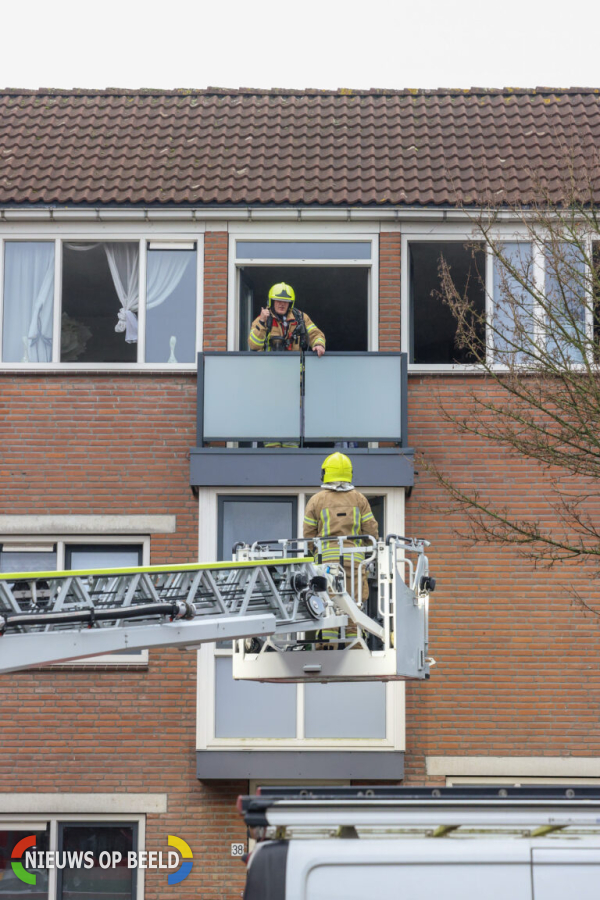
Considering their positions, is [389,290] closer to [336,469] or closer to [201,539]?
[201,539]

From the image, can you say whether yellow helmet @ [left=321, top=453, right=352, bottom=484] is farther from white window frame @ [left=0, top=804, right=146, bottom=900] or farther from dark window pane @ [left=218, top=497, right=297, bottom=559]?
white window frame @ [left=0, top=804, right=146, bottom=900]

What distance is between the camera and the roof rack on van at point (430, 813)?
177 inches

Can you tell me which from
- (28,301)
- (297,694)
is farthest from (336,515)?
(28,301)

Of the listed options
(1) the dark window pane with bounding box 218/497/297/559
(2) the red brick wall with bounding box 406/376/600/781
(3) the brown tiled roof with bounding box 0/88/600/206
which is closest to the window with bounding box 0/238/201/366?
(3) the brown tiled roof with bounding box 0/88/600/206

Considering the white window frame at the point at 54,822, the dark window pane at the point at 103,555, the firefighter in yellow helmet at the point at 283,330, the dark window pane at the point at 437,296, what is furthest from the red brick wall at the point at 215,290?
the white window frame at the point at 54,822

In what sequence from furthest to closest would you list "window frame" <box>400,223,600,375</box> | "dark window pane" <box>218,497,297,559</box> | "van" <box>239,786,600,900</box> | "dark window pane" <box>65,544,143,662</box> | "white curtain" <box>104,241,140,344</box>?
1. "white curtain" <box>104,241,140,344</box>
2. "window frame" <box>400,223,600,375</box>
3. "dark window pane" <box>65,544,143,662</box>
4. "dark window pane" <box>218,497,297,559</box>
5. "van" <box>239,786,600,900</box>

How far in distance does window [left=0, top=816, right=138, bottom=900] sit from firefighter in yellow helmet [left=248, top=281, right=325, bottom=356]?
5.27 meters

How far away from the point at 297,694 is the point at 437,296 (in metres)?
4.75

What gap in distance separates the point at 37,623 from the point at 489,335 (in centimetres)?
636

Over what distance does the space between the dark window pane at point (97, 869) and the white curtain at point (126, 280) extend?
210 inches

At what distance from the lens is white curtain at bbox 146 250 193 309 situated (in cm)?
1350

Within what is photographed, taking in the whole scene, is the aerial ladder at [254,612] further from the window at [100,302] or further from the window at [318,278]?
the window at [318,278]

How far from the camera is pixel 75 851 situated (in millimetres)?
12297

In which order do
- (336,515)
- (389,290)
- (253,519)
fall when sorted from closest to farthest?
(336,515) < (253,519) < (389,290)
